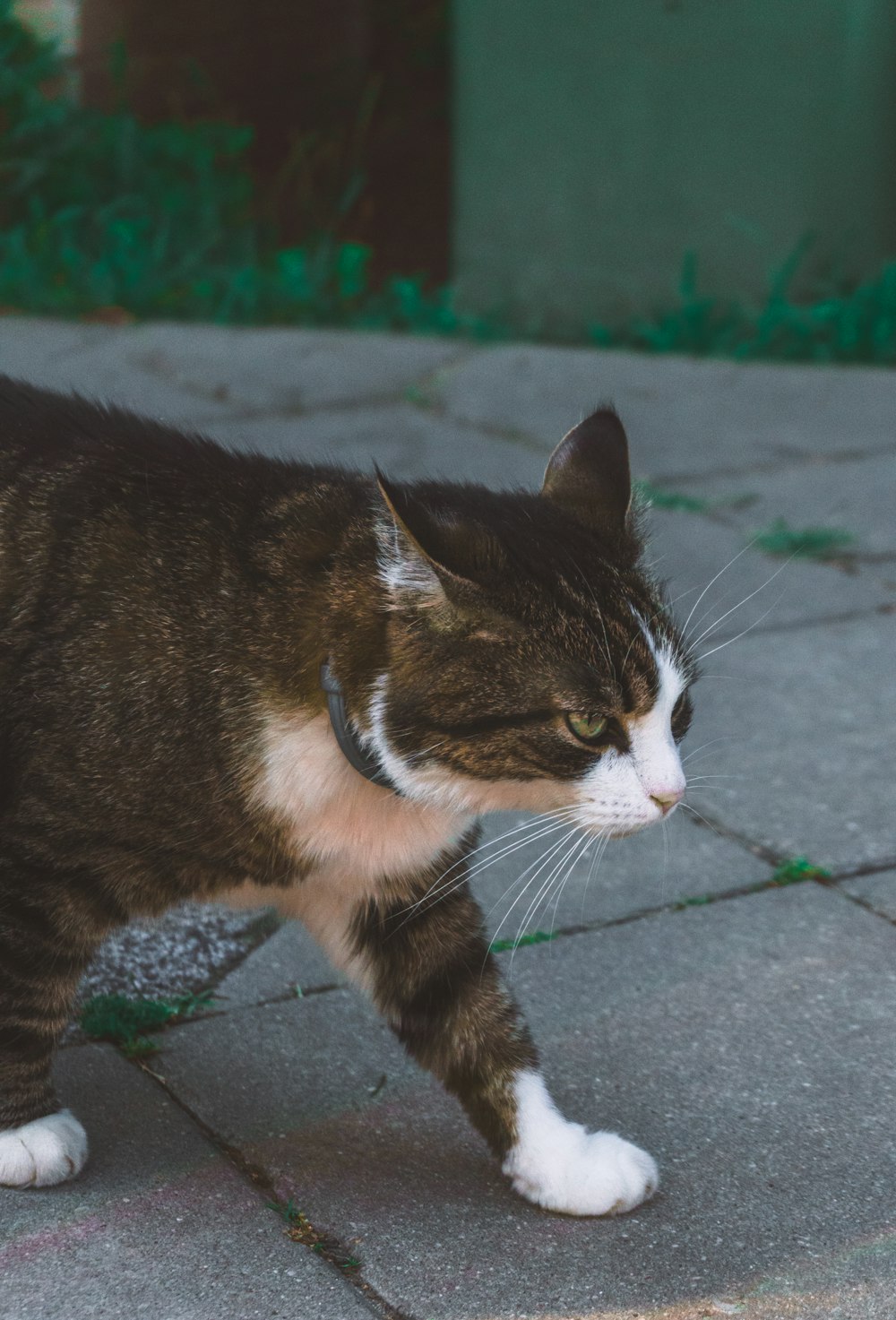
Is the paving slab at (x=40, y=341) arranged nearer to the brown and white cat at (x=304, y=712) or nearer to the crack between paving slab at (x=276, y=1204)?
the brown and white cat at (x=304, y=712)

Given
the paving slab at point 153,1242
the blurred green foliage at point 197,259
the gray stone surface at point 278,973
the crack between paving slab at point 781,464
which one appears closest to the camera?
the paving slab at point 153,1242

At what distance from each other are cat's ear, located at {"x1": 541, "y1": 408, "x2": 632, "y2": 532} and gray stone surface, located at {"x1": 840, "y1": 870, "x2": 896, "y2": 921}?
98 cm

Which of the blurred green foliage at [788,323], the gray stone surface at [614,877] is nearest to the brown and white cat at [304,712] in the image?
the gray stone surface at [614,877]

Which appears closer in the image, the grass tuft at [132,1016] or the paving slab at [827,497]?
the grass tuft at [132,1016]

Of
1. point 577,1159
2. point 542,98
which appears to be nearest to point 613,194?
point 542,98

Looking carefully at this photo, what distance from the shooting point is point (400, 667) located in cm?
205

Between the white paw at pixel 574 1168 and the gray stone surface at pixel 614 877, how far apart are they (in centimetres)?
61

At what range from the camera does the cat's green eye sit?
2.03m

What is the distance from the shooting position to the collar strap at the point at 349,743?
Answer: 80.9 inches

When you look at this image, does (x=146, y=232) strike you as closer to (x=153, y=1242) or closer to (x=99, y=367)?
(x=99, y=367)

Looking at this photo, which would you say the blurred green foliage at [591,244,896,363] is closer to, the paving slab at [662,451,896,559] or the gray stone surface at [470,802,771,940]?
the paving slab at [662,451,896,559]

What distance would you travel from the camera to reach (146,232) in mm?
7297

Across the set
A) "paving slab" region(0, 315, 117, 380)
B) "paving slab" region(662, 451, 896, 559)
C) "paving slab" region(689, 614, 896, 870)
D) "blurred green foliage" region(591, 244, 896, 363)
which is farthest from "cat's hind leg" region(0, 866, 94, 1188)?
"blurred green foliage" region(591, 244, 896, 363)

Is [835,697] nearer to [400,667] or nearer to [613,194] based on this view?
[400,667]
